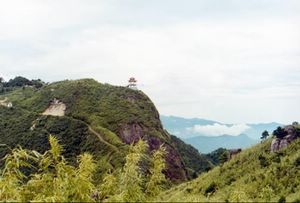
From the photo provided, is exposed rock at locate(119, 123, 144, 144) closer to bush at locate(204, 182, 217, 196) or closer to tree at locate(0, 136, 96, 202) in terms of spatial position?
bush at locate(204, 182, 217, 196)

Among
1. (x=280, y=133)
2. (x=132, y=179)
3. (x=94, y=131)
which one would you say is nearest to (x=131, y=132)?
(x=94, y=131)

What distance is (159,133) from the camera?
195 metres

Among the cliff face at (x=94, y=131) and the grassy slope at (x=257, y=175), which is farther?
the cliff face at (x=94, y=131)

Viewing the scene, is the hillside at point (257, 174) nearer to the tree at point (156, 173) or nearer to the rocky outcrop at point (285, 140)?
the rocky outcrop at point (285, 140)

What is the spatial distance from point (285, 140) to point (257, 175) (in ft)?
45.8

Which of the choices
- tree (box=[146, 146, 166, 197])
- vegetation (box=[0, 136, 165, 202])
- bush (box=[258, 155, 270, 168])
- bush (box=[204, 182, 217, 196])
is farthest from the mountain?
vegetation (box=[0, 136, 165, 202])

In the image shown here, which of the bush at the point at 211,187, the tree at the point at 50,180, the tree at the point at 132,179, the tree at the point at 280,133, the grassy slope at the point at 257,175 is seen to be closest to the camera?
the tree at the point at 50,180

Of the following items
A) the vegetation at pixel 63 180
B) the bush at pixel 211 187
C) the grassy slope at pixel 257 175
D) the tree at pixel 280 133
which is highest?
the tree at pixel 280 133

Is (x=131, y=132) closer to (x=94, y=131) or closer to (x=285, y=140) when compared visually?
(x=94, y=131)

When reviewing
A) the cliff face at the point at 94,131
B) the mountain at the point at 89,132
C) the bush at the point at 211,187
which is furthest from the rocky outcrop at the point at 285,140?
the cliff face at the point at 94,131

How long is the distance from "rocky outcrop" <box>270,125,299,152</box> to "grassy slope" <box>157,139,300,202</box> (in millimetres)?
1558

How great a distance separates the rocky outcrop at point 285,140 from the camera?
88062mm

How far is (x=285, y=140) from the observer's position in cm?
8875

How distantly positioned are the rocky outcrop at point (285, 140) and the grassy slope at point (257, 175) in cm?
156
